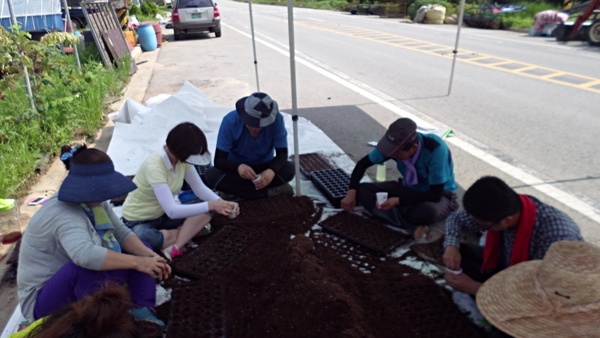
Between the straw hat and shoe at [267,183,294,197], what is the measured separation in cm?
239

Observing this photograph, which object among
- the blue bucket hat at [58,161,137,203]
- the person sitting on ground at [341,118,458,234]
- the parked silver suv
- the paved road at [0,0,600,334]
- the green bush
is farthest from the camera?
the green bush

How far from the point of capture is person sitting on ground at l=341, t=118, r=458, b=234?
308 centimetres

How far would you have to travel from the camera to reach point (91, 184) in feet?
7.06

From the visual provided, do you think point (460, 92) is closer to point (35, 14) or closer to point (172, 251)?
point (172, 251)

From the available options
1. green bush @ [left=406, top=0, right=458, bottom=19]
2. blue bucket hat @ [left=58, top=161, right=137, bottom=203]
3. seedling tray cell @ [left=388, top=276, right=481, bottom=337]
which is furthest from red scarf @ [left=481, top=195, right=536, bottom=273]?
green bush @ [left=406, top=0, right=458, bottom=19]

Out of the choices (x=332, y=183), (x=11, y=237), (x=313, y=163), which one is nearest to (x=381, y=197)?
(x=332, y=183)

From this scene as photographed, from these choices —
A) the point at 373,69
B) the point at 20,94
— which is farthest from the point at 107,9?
the point at 373,69

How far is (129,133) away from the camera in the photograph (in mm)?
5457

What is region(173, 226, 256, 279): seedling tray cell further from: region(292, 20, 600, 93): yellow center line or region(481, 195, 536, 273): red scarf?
region(292, 20, 600, 93): yellow center line

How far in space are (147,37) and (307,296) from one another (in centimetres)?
1333

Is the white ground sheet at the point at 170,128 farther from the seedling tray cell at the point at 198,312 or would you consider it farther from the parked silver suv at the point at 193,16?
the parked silver suv at the point at 193,16

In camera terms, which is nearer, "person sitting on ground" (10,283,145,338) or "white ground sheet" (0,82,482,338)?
"person sitting on ground" (10,283,145,338)

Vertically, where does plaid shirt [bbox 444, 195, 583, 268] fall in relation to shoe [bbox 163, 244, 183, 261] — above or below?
above

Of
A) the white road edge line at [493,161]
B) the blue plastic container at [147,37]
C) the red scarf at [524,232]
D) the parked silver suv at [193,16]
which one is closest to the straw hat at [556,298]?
the red scarf at [524,232]
